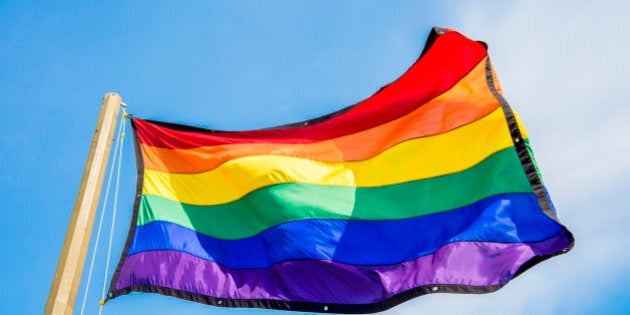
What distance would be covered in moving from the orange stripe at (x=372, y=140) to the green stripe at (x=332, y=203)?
0.46 meters

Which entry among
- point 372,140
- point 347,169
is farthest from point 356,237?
point 372,140

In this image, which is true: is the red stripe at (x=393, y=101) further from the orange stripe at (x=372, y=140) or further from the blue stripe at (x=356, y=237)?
the blue stripe at (x=356, y=237)

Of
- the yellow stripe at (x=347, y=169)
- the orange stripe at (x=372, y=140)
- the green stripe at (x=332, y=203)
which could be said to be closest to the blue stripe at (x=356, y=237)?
the green stripe at (x=332, y=203)

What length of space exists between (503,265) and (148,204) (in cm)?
334

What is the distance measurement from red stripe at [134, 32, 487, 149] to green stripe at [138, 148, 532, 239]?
2.47 ft

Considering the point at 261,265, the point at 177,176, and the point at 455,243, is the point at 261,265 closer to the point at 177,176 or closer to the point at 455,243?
the point at 177,176

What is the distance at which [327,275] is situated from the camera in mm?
5668

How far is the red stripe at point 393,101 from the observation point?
6410 millimetres

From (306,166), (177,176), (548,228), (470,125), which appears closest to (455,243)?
(548,228)

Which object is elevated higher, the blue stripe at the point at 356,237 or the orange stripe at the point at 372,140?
the orange stripe at the point at 372,140

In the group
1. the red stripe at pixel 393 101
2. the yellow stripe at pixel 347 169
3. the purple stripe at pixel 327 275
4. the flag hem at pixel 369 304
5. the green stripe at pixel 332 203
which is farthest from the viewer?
the red stripe at pixel 393 101

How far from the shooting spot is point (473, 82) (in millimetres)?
6375

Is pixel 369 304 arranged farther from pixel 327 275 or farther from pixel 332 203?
pixel 332 203

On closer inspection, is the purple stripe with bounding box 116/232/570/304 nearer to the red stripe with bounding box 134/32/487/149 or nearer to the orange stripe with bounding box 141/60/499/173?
the orange stripe with bounding box 141/60/499/173
